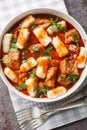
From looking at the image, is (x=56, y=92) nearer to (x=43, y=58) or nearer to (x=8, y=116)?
(x=43, y=58)

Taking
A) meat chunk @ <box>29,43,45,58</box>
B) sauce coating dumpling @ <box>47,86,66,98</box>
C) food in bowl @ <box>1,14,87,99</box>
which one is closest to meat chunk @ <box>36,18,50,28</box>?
food in bowl @ <box>1,14,87,99</box>

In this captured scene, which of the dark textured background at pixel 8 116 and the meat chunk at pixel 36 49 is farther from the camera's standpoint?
the dark textured background at pixel 8 116

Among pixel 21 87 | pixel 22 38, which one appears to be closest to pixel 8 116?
pixel 21 87

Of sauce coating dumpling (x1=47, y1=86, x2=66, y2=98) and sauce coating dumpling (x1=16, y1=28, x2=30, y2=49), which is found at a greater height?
sauce coating dumpling (x1=16, y1=28, x2=30, y2=49)

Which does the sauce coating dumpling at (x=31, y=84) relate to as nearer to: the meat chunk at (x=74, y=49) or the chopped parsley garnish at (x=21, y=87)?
the chopped parsley garnish at (x=21, y=87)

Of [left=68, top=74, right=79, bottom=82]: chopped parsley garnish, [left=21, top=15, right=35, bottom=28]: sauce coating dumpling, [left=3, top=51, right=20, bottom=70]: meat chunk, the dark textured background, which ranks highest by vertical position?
[left=21, top=15, right=35, bottom=28]: sauce coating dumpling

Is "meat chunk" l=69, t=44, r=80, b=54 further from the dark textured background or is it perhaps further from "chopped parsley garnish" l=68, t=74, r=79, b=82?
the dark textured background

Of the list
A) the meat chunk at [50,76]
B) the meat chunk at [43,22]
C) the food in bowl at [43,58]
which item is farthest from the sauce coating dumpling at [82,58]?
the meat chunk at [43,22]
